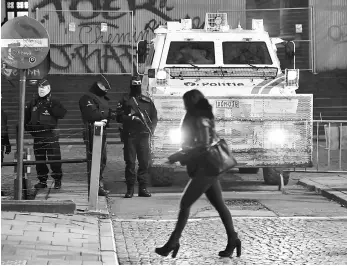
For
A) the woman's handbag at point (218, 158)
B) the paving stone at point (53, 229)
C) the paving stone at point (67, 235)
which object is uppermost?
the woman's handbag at point (218, 158)

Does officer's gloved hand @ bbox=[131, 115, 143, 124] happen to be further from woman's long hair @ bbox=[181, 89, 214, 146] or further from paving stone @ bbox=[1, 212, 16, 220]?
woman's long hair @ bbox=[181, 89, 214, 146]

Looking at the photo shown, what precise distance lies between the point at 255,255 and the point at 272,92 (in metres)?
6.81

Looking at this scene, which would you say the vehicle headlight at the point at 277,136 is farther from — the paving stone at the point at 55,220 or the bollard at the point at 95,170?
the paving stone at the point at 55,220

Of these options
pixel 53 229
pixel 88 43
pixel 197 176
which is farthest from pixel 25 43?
pixel 88 43

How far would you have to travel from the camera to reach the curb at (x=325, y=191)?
13.0 m

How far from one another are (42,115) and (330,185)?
4.77 metres

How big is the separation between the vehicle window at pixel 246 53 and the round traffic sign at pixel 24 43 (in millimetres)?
5029

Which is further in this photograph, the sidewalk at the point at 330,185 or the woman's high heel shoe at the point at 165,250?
the sidewalk at the point at 330,185

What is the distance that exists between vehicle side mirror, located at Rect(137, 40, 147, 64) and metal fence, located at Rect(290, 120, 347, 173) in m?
3.32

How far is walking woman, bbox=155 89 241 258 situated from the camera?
8383 mm

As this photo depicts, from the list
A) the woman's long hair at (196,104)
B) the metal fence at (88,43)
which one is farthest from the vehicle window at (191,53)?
the metal fence at (88,43)

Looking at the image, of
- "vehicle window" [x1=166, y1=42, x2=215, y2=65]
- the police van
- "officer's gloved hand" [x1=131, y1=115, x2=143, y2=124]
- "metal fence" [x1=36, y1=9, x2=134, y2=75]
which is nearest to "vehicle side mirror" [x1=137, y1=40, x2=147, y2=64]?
the police van

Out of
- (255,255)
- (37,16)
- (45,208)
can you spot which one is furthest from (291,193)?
(37,16)

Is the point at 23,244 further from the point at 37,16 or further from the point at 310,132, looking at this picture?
the point at 37,16
